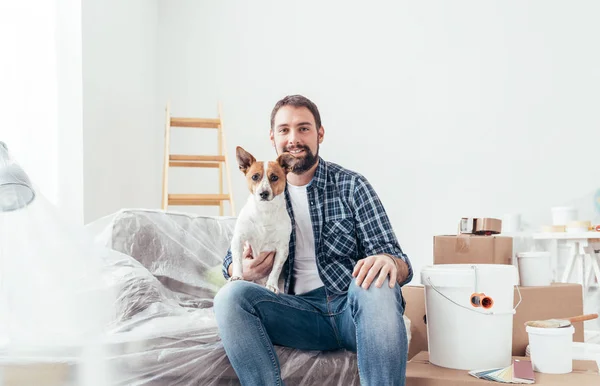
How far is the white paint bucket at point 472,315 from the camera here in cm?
168

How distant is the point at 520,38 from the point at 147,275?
3025mm

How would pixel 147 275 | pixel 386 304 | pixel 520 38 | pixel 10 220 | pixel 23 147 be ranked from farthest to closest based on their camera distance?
1. pixel 520 38
2. pixel 23 147
3. pixel 147 275
4. pixel 10 220
5. pixel 386 304

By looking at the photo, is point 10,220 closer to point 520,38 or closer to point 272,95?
point 272,95

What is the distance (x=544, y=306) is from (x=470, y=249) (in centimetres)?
33

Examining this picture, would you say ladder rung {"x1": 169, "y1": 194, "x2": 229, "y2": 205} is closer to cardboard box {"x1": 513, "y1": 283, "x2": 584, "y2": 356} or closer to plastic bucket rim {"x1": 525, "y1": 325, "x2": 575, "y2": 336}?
cardboard box {"x1": 513, "y1": 283, "x2": 584, "y2": 356}

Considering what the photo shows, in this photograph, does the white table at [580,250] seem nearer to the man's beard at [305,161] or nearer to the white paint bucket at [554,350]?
the white paint bucket at [554,350]

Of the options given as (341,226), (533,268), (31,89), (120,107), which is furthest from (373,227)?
(120,107)

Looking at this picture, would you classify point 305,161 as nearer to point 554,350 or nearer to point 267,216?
point 267,216

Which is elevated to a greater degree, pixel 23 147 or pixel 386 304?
pixel 23 147

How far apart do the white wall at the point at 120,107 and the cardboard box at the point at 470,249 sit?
175 cm

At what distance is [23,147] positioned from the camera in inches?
90.0

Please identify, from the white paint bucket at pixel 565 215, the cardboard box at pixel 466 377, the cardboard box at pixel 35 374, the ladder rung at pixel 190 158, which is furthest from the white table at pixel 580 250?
the cardboard box at pixel 35 374

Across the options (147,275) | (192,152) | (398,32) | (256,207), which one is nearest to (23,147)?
(147,275)

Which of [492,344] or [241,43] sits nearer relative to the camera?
[492,344]
